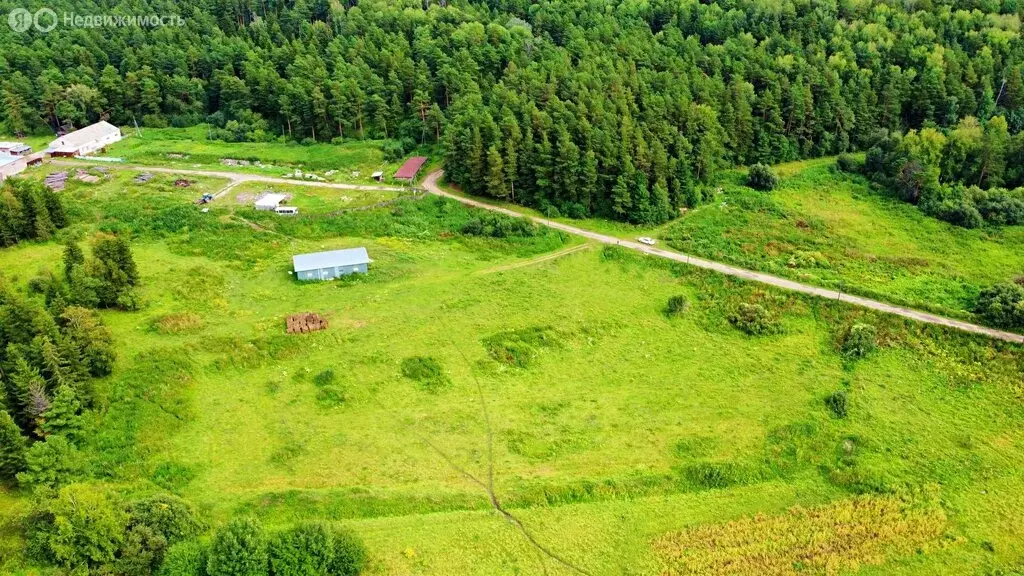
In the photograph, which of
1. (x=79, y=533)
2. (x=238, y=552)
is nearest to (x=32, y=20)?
(x=79, y=533)

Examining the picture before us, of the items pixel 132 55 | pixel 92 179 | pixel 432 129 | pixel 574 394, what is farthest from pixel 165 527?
pixel 132 55

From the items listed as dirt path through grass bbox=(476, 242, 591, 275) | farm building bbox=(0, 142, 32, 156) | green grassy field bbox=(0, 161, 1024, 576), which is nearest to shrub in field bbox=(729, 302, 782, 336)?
green grassy field bbox=(0, 161, 1024, 576)

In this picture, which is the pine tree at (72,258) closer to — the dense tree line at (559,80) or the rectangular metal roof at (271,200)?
the rectangular metal roof at (271,200)

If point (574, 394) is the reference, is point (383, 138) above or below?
above

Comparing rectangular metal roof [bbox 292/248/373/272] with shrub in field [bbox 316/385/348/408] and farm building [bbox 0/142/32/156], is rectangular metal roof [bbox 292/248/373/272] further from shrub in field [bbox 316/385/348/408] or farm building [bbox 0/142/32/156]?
farm building [bbox 0/142/32/156]

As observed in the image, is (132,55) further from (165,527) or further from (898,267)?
(898,267)

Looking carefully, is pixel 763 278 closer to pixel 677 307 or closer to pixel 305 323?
pixel 677 307
